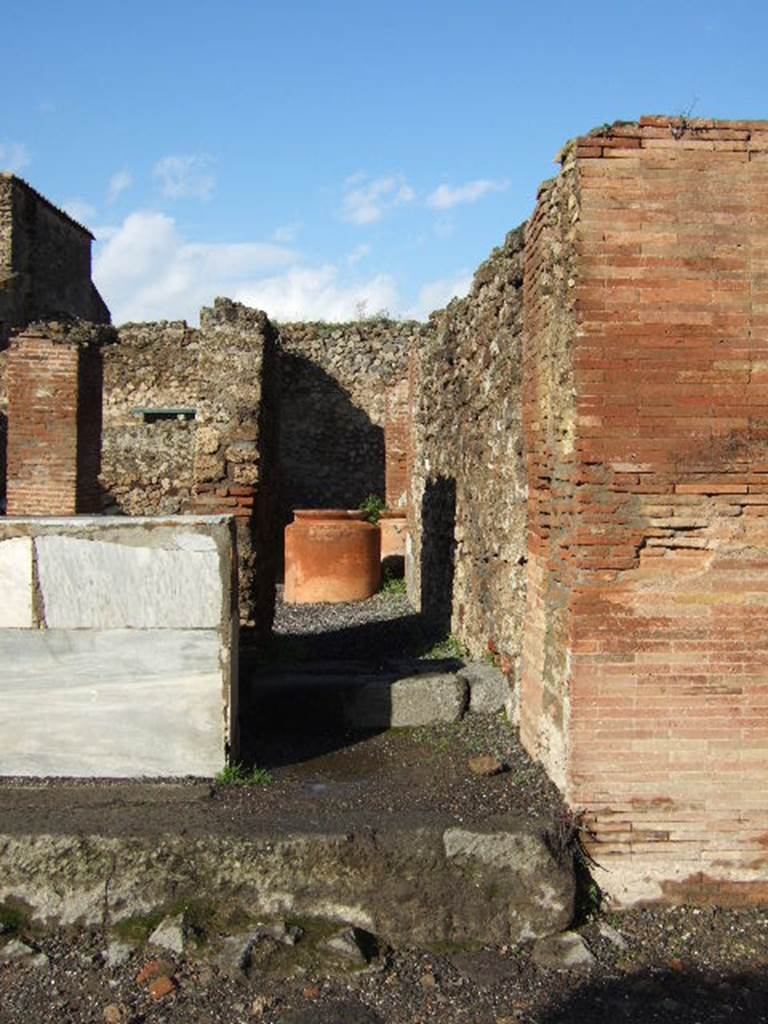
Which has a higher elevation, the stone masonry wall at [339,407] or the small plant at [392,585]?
the stone masonry wall at [339,407]

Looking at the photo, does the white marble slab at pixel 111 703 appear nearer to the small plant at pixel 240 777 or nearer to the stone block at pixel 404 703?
the small plant at pixel 240 777

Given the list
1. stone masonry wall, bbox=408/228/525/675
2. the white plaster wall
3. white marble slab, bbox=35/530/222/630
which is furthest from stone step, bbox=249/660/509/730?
white marble slab, bbox=35/530/222/630

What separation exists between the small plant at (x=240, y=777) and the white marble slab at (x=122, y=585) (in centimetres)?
73

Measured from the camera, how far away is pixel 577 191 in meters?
4.06

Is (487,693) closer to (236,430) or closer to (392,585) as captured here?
(236,430)

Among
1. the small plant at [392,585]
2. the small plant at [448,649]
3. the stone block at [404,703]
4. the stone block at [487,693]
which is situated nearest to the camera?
the stone block at [404,703]

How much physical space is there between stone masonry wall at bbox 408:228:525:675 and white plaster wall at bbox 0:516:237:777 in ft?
6.25

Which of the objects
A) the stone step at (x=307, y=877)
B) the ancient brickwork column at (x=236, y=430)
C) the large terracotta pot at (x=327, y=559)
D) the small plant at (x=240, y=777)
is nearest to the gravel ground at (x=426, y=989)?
the stone step at (x=307, y=877)

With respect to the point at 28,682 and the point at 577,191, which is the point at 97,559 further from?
the point at 577,191

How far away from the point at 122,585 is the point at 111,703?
23.1 inches

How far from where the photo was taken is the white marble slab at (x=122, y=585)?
A: 4.36 m

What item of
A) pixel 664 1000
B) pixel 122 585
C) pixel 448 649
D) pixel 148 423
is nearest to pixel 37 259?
pixel 148 423

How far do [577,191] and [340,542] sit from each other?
23.9 feet

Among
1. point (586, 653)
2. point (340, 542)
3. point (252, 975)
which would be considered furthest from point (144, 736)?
point (340, 542)
